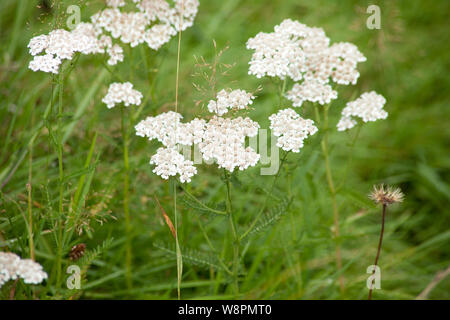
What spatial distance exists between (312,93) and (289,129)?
1.23 ft

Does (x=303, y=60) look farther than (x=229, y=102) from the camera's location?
Yes

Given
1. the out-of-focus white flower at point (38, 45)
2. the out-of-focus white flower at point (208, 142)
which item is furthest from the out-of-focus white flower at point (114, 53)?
the out-of-focus white flower at point (208, 142)

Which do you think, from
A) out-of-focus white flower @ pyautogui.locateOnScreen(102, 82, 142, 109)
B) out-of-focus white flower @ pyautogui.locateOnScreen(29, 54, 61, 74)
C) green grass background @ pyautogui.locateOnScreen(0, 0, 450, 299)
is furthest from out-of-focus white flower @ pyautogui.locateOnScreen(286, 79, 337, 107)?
out-of-focus white flower @ pyautogui.locateOnScreen(29, 54, 61, 74)

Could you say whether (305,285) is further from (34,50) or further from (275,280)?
(34,50)

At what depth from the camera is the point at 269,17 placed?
491 centimetres

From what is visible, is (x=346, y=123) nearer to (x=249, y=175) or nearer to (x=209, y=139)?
(x=249, y=175)

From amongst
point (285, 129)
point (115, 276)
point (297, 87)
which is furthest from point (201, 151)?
point (115, 276)

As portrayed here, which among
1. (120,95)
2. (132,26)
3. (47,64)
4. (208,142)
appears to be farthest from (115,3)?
(208,142)

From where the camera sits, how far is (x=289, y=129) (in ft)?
7.12

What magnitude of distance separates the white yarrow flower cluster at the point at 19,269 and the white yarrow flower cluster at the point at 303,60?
1.30m

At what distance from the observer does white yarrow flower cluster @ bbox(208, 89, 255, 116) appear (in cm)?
219

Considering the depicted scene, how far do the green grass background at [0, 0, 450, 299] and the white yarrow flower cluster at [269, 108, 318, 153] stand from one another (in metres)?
0.21

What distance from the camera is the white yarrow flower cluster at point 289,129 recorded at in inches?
84.4

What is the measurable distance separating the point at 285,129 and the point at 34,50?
1186mm
